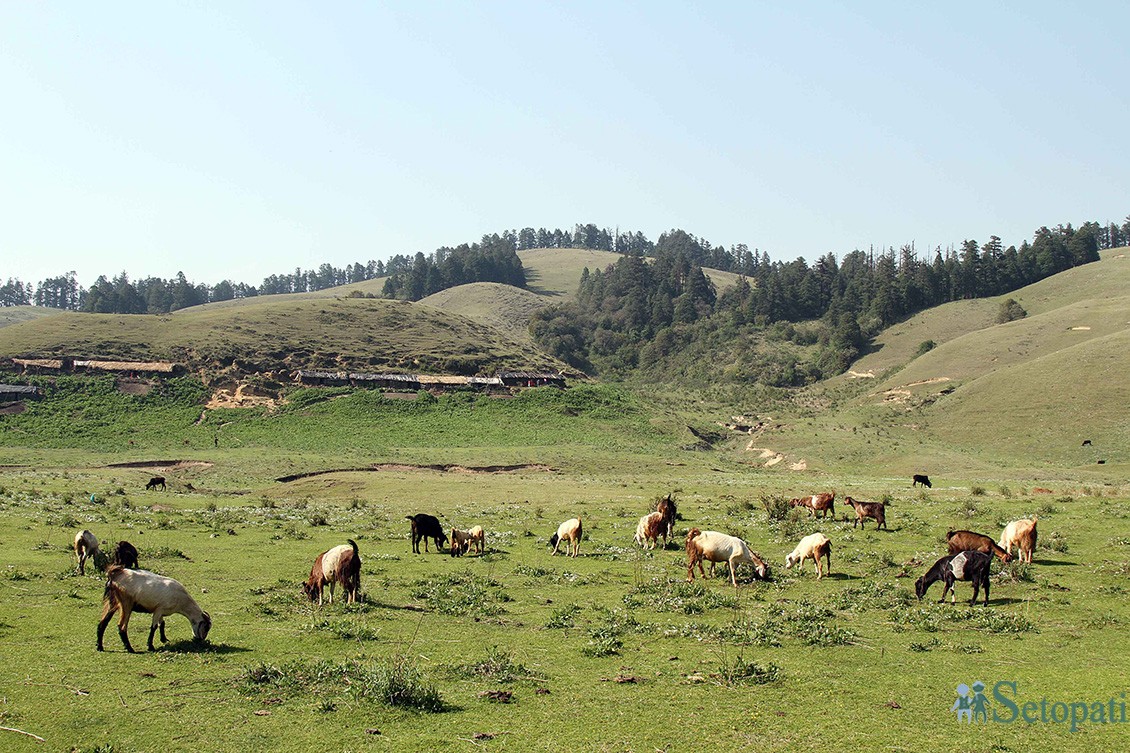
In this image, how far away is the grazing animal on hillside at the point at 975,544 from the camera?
21453 mm

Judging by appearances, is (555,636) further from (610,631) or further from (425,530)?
(425,530)

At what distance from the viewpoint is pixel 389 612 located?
17750mm

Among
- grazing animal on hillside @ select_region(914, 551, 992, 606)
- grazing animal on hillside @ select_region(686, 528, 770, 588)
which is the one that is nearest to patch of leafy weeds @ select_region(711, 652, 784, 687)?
grazing animal on hillside @ select_region(914, 551, 992, 606)

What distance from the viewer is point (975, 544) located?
21.8 m

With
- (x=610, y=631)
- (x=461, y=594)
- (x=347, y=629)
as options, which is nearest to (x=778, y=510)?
(x=461, y=594)

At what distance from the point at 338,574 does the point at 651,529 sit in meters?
12.5

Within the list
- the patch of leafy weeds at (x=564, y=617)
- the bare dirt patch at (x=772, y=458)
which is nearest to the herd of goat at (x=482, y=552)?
the patch of leafy weeds at (x=564, y=617)

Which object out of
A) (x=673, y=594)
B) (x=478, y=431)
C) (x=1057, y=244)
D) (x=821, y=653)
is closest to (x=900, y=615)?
(x=821, y=653)

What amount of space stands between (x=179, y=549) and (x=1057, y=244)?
198 metres

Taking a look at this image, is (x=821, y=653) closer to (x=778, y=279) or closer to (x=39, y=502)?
(x=39, y=502)

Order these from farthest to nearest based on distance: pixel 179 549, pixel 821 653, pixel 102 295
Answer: pixel 102 295
pixel 179 549
pixel 821 653

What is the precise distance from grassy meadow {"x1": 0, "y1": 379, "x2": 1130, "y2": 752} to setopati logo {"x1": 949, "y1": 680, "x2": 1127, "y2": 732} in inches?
9.7

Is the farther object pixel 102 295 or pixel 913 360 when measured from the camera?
pixel 102 295

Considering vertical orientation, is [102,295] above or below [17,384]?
above
